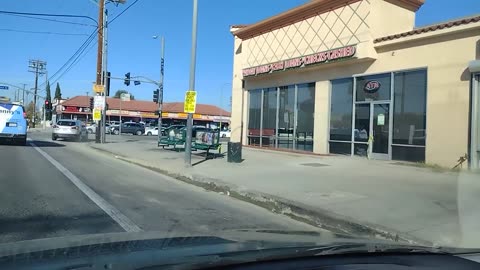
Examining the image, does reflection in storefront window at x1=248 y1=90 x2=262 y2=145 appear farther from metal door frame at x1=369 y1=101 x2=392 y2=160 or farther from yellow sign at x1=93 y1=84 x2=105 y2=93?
yellow sign at x1=93 y1=84 x2=105 y2=93

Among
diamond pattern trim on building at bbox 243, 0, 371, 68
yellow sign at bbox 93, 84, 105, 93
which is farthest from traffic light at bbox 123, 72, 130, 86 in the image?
diamond pattern trim on building at bbox 243, 0, 371, 68

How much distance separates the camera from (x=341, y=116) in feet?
67.8

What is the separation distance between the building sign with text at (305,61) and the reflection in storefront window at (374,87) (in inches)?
44.9

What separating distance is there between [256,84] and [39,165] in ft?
41.0

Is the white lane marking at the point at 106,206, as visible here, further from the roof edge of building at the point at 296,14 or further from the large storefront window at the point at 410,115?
the roof edge of building at the point at 296,14

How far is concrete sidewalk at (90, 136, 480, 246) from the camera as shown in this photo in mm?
8438

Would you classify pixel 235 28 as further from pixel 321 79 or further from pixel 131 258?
pixel 131 258

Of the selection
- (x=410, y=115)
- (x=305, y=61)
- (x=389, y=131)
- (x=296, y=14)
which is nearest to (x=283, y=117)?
(x=305, y=61)

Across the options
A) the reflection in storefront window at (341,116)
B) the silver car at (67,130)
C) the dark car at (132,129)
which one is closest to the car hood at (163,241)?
the reflection in storefront window at (341,116)

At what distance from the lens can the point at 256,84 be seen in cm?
2625

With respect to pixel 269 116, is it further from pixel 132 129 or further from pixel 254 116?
pixel 132 129

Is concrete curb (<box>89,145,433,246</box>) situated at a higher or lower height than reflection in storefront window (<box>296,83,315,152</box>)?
lower

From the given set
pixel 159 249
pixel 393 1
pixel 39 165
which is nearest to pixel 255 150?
pixel 393 1

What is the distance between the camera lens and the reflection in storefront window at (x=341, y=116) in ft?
66.3
